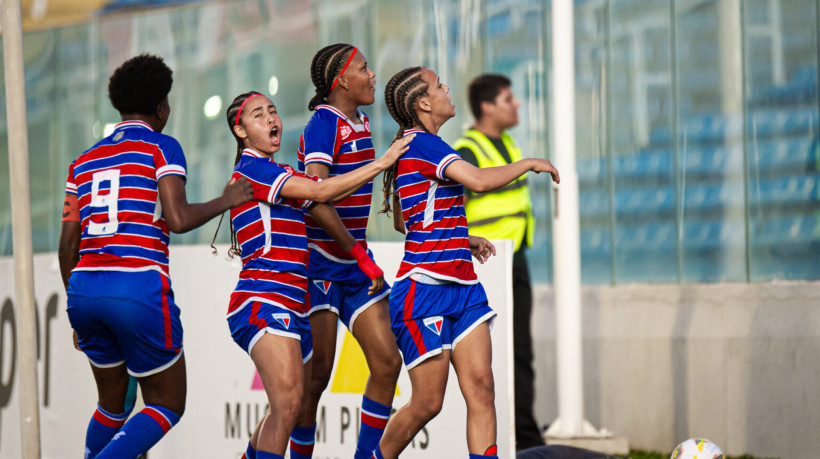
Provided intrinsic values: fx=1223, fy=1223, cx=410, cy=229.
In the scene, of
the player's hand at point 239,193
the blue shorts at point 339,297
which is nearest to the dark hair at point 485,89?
the blue shorts at point 339,297

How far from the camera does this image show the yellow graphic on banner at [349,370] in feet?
22.6

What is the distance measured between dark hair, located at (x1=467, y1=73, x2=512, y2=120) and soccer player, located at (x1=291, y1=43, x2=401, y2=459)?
Answer: 2.51 m

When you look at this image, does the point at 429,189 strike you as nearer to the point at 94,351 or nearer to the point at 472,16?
the point at 94,351

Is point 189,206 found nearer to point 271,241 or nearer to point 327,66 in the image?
point 271,241

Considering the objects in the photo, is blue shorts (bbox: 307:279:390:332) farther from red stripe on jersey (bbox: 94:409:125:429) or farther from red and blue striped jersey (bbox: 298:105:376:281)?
red stripe on jersey (bbox: 94:409:125:429)

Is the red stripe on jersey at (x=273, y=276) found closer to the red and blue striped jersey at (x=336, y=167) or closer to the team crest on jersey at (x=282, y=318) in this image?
the team crest on jersey at (x=282, y=318)

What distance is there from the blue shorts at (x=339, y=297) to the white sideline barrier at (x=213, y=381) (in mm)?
1210

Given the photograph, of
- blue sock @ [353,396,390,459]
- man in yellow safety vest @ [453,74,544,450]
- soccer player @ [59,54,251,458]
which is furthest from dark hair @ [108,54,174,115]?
man in yellow safety vest @ [453,74,544,450]

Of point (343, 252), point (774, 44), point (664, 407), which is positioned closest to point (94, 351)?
point (343, 252)

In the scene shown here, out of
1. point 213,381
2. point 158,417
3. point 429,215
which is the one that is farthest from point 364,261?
point 213,381

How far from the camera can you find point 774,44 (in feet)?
26.1

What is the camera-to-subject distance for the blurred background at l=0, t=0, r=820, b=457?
25.6 ft

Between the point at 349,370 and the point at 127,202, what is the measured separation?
216cm

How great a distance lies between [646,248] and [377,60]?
105 inches
